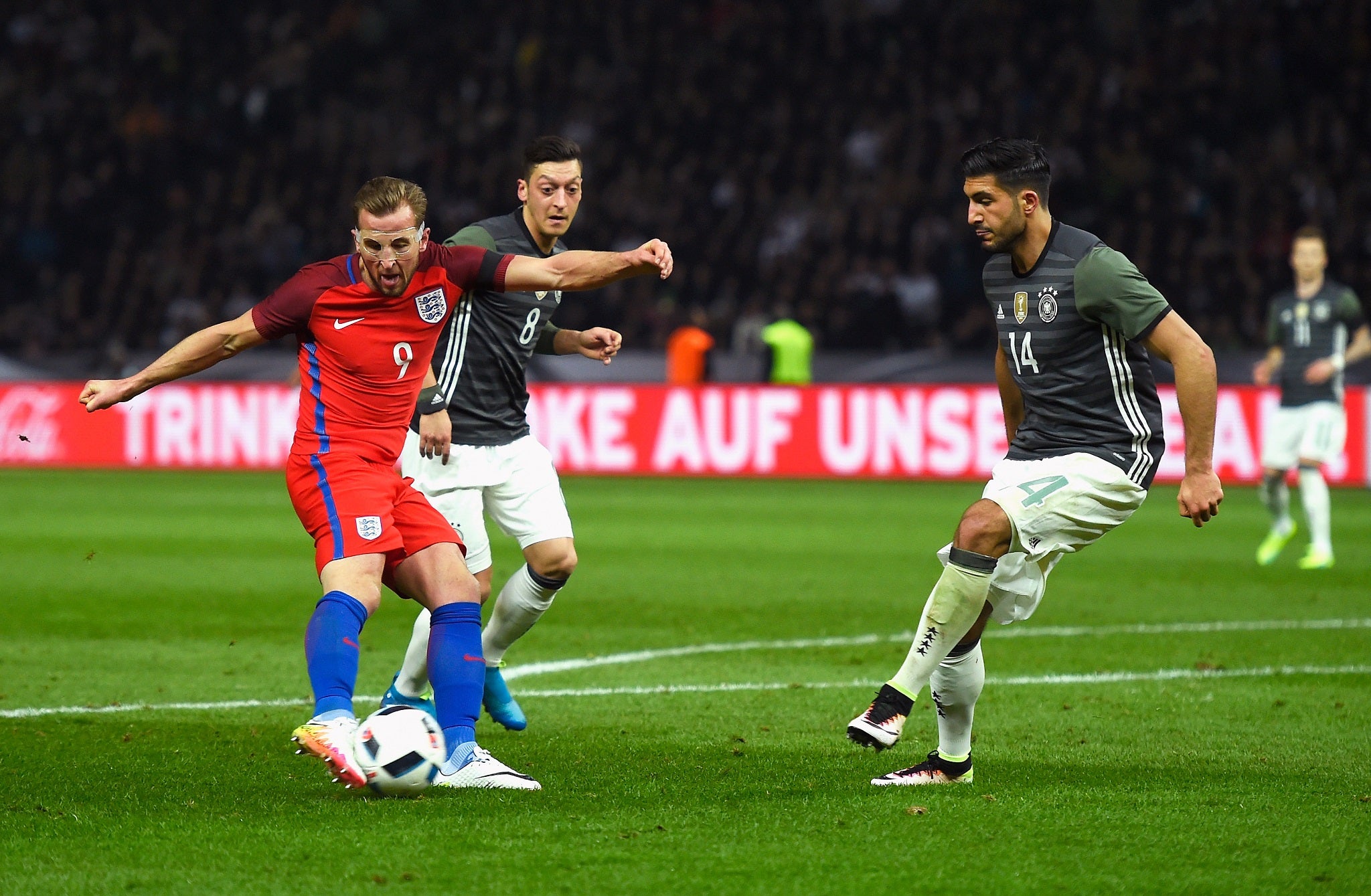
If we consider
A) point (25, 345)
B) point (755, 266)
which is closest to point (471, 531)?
point (755, 266)

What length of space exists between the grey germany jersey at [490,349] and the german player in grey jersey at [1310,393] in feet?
22.9

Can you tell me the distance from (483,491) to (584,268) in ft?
5.21

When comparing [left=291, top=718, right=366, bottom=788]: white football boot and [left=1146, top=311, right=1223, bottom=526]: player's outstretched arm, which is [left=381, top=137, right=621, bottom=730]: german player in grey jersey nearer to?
[left=291, top=718, right=366, bottom=788]: white football boot

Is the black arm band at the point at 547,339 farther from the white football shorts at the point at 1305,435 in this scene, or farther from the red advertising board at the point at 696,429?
the red advertising board at the point at 696,429

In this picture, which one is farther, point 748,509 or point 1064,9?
point 1064,9

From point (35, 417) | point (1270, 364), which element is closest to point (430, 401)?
point (1270, 364)

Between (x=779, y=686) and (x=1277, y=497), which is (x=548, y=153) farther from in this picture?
(x=1277, y=497)

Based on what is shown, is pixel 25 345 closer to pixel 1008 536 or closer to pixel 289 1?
pixel 289 1

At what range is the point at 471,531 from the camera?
6.55 m

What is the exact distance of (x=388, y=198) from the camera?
5098 millimetres

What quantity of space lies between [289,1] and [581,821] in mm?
25171

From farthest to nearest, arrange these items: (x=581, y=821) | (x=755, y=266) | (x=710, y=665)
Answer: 1. (x=755, y=266)
2. (x=710, y=665)
3. (x=581, y=821)

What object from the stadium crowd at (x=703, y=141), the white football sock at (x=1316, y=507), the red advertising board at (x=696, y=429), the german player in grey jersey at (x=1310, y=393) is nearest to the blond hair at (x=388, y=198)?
the german player in grey jersey at (x=1310, y=393)

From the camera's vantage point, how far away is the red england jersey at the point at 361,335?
5.18 metres
